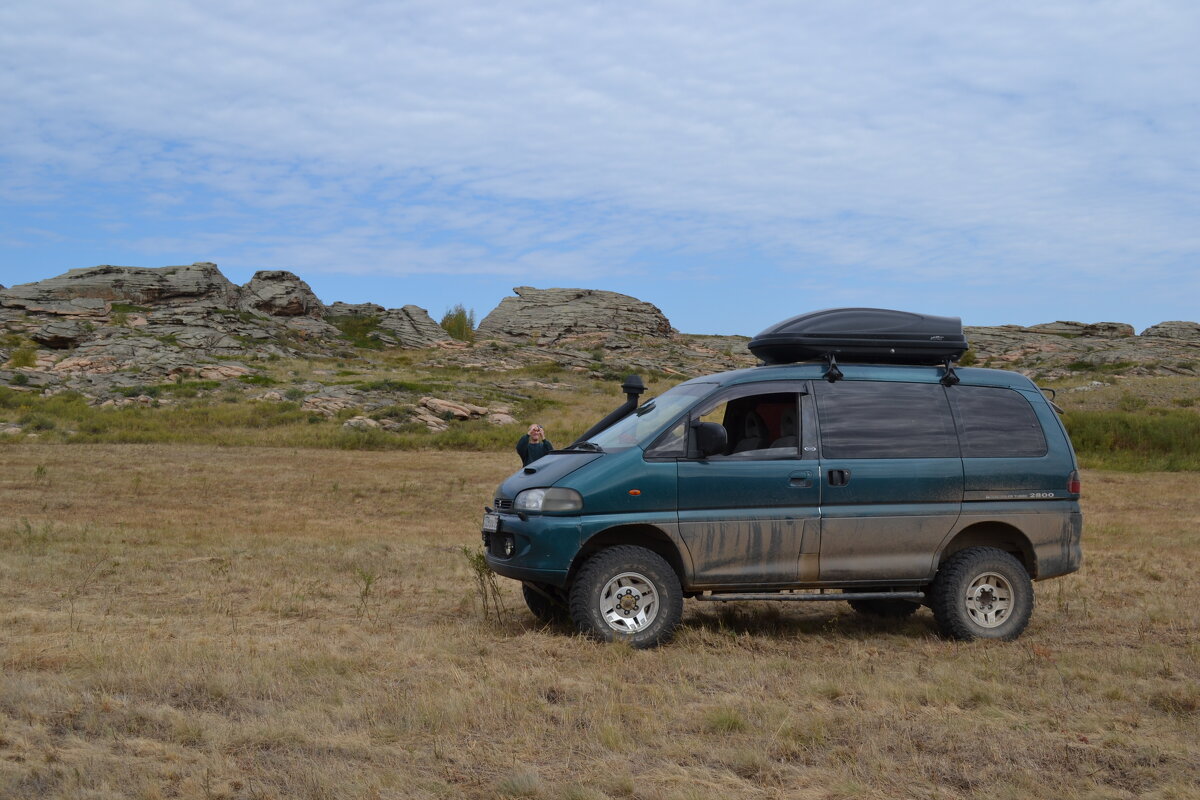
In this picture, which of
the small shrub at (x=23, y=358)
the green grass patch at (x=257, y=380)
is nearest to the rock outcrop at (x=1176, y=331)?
the green grass patch at (x=257, y=380)

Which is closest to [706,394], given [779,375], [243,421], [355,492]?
[779,375]

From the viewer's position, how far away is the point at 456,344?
82.3 m

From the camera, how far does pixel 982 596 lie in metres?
8.27

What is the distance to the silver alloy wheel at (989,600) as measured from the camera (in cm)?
822

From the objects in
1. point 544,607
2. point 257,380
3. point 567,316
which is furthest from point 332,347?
point 544,607

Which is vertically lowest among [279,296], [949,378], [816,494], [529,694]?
[529,694]

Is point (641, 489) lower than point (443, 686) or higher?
higher

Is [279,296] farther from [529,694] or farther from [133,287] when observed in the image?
[529,694]

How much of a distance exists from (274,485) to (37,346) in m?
44.7

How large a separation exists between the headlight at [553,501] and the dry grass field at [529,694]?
0.97 metres

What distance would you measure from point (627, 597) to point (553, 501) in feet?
2.93

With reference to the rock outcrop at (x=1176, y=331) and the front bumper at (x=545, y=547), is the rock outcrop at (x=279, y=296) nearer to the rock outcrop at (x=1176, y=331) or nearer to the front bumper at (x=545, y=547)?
the rock outcrop at (x=1176, y=331)

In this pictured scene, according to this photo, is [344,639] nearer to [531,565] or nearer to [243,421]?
[531,565]

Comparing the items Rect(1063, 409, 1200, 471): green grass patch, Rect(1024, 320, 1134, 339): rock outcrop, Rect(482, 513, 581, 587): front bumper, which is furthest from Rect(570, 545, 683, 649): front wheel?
Rect(1024, 320, 1134, 339): rock outcrop
